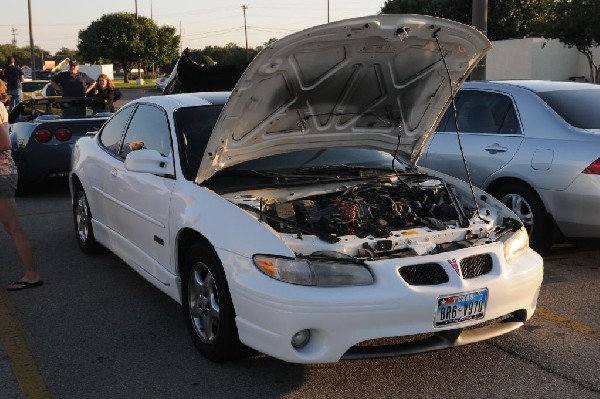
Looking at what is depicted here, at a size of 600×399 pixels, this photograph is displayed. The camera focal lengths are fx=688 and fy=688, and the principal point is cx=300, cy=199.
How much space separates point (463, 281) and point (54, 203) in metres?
7.00

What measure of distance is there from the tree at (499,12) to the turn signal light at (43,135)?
32.4m

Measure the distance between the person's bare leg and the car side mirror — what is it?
58.9 inches

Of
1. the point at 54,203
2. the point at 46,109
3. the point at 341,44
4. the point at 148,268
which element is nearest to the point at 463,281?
the point at 341,44

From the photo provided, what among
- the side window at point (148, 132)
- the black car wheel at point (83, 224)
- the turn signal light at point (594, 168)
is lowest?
the black car wheel at point (83, 224)

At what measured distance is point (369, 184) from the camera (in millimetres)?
4609

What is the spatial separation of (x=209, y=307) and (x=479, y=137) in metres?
3.61

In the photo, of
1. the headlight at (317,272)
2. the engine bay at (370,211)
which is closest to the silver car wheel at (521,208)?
the engine bay at (370,211)

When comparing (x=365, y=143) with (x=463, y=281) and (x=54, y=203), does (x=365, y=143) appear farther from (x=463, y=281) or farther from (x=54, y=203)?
(x=54, y=203)

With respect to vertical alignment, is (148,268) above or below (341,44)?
below

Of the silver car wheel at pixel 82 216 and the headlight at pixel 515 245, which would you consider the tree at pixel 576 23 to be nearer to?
the silver car wheel at pixel 82 216

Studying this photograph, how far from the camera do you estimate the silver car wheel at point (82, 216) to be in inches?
246

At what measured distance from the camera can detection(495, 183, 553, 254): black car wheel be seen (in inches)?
229

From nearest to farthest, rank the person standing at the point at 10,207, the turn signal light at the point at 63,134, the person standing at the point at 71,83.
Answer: the person standing at the point at 10,207
the turn signal light at the point at 63,134
the person standing at the point at 71,83

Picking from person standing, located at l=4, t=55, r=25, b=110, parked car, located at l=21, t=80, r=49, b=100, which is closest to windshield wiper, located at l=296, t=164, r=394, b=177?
person standing, located at l=4, t=55, r=25, b=110
